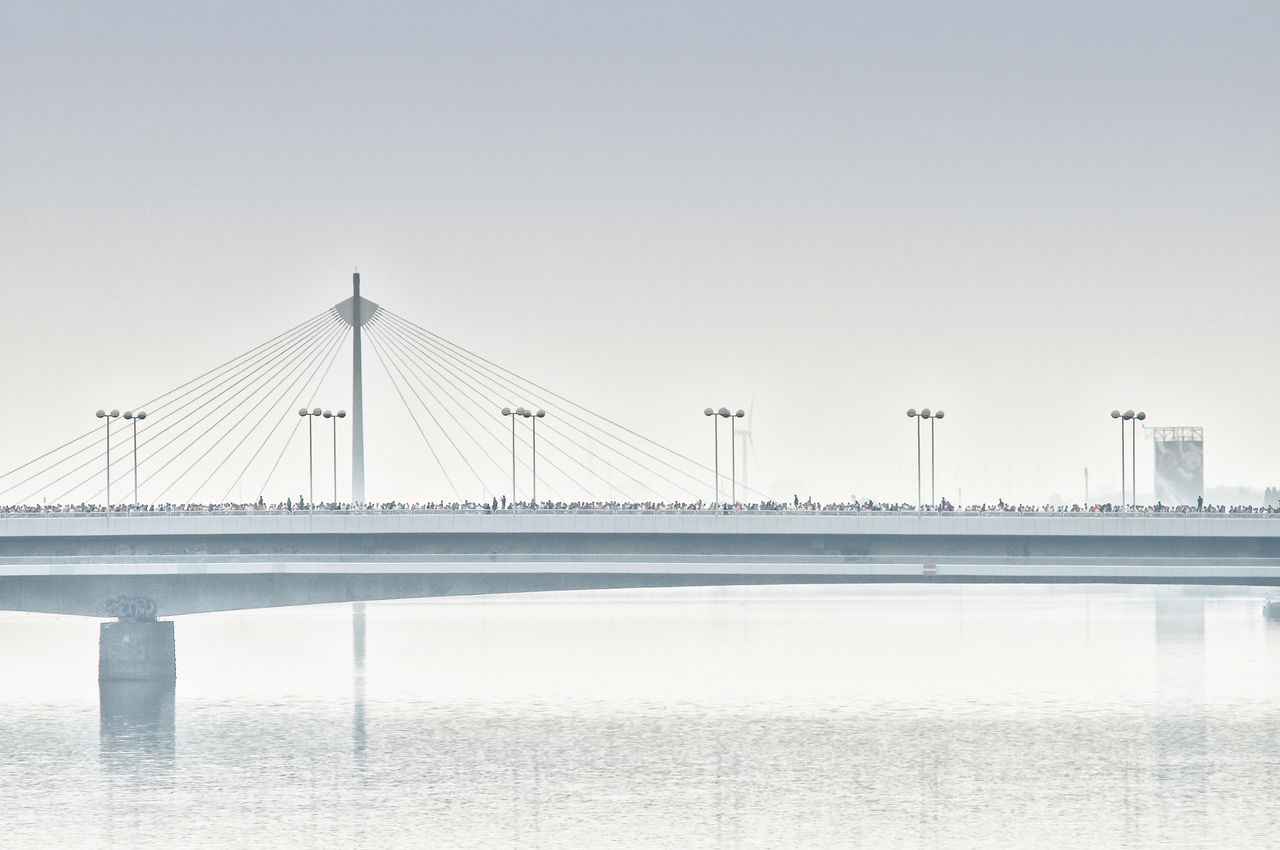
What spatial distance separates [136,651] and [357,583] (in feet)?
50.7

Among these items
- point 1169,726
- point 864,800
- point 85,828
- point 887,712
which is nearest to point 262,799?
point 85,828

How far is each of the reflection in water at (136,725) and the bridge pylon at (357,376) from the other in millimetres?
15007

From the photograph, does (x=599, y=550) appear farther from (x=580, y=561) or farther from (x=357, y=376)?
(x=357, y=376)

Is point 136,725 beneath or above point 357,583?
beneath

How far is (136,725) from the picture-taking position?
7856cm

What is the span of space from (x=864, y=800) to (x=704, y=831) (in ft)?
25.5

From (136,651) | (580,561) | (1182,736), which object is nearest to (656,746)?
(580,561)

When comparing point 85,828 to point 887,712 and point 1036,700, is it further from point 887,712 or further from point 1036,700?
point 1036,700

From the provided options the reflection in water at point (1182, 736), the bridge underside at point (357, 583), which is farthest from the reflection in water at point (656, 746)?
the bridge underside at point (357, 583)

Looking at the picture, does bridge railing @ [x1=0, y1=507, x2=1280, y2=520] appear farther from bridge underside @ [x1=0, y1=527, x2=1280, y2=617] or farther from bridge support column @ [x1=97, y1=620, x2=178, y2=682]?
bridge support column @ [x1=97, y1=620, x2=178, y2=682]

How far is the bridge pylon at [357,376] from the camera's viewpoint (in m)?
101

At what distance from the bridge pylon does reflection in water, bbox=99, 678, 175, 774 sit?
49.2 feet

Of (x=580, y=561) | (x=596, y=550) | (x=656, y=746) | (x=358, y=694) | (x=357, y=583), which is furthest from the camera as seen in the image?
(x=358, y=694)

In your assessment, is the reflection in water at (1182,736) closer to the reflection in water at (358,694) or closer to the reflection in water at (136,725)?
the reflection in water at (358,694)
